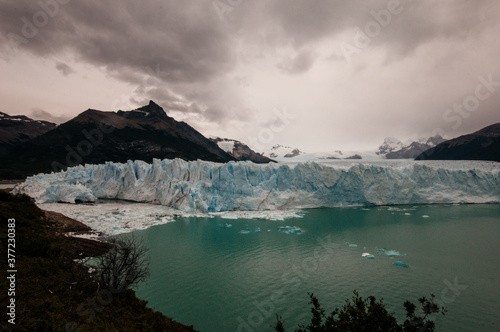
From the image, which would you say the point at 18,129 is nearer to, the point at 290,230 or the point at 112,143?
the point at 112,143

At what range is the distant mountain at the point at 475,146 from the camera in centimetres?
6619

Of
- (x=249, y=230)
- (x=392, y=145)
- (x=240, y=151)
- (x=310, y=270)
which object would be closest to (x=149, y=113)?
(x=240, y=151)

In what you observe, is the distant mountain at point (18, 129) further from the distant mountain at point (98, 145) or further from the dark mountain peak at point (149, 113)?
the dark mountain peak at point (149, 113)

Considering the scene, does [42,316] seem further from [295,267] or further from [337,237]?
[337,237]

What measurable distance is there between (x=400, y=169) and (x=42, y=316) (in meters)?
36.5

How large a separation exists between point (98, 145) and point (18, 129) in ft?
228

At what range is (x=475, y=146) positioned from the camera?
72750 millimetres

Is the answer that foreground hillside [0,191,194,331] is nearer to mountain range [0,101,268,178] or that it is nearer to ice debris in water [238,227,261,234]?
ice debris in water [238,227,261,234]

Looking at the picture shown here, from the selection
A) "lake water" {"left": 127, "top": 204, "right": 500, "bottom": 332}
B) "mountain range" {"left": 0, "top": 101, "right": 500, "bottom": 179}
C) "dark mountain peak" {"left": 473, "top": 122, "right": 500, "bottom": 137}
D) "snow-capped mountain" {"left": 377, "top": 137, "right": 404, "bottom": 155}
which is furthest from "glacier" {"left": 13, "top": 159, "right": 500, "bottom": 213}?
"snow-capped mountain" {"left": 377, "top": 137, "right": 404, "bottom": 155}

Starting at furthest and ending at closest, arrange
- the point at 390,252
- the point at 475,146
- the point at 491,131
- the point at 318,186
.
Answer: the point at 491,131 → the point at 475,146 → the point at 318,186 → the point at 390,252

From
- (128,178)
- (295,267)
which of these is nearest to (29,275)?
(295,267)

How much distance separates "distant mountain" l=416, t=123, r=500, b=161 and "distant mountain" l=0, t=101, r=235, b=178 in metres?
87.9

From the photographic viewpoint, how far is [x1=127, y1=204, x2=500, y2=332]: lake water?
8.27 meters

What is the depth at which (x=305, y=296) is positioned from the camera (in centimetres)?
922
